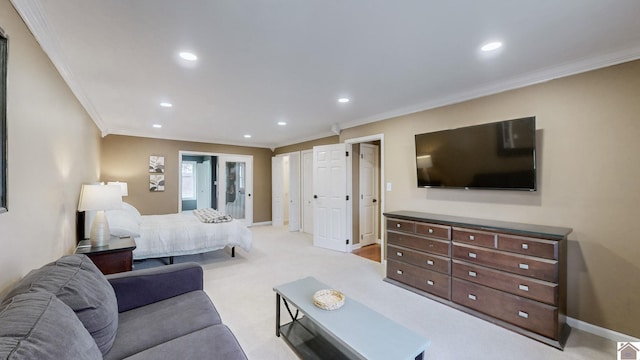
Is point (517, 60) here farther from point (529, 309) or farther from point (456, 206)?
point (529, 309)

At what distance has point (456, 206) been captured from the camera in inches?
131

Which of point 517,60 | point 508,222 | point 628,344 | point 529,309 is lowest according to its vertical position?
point 628,344

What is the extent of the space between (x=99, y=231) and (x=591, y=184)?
4.73 meters

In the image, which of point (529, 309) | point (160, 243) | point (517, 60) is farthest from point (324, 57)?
point (160, 243)

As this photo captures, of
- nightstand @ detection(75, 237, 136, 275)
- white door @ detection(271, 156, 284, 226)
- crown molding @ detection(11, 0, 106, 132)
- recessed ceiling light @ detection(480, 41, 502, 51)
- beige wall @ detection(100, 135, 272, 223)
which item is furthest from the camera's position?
white door @ detection(271, 156, 284, 226)

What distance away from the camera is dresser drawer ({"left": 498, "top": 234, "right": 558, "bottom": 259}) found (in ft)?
7.23

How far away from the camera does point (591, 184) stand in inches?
94.0

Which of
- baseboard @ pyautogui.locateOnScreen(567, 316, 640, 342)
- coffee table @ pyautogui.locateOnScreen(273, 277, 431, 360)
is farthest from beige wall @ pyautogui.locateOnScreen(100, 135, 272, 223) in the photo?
baseboard @ pyautogui.locateOnScreen(567, 316, 640, 342)

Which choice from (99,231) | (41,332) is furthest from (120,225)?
(41,332)

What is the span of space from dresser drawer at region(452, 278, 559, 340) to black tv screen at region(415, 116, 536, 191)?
106 cm

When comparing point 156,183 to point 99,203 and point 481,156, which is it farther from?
point 481,156

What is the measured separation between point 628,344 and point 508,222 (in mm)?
1219

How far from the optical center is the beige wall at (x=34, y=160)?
1.49 metres

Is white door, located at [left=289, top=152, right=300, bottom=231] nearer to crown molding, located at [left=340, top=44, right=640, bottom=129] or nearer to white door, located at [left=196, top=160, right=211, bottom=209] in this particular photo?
white door, located at [left=196, top=160, right=211, bottom=209]
